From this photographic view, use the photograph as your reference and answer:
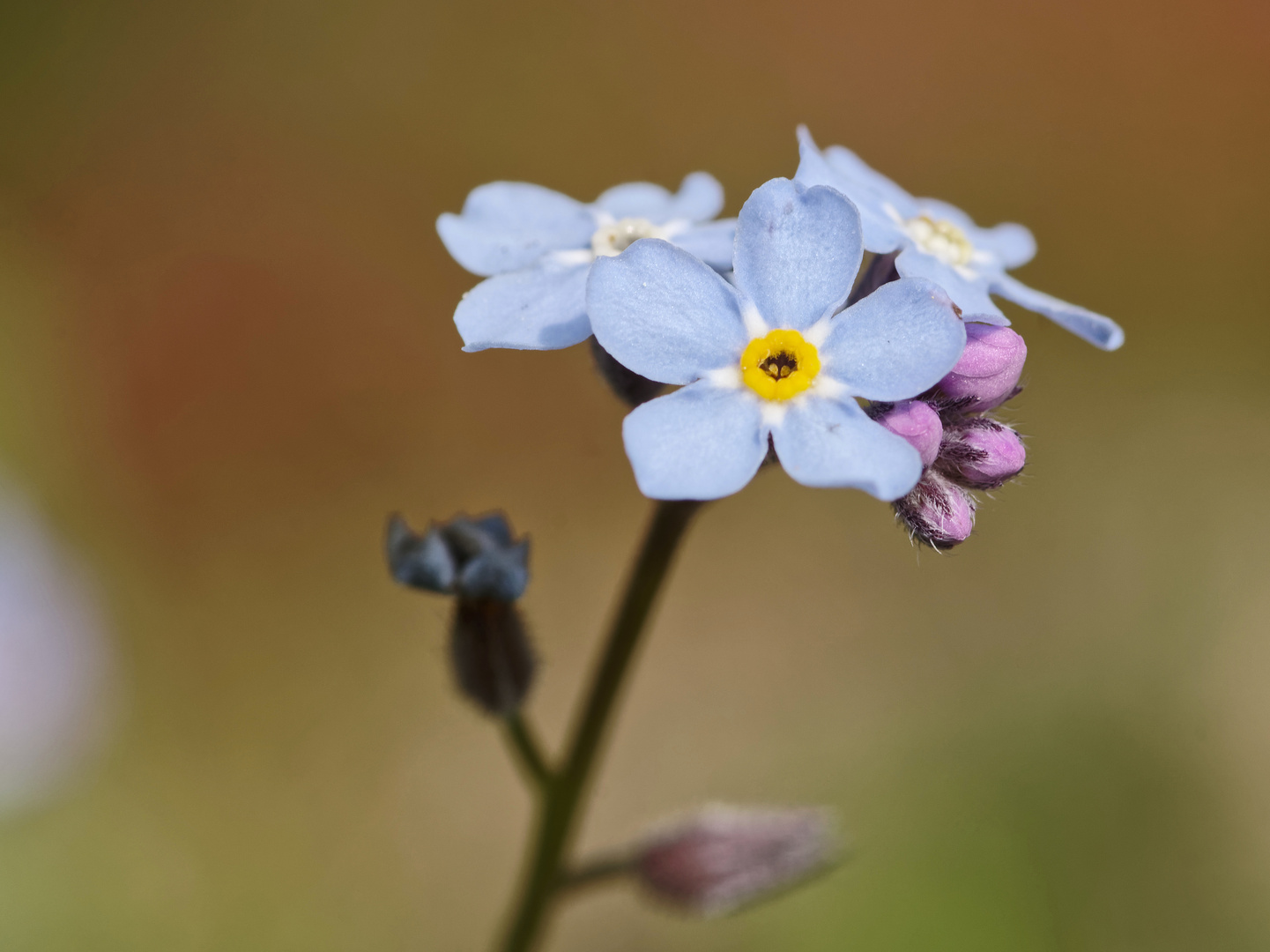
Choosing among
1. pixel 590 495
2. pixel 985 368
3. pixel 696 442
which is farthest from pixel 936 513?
pixel 590 495

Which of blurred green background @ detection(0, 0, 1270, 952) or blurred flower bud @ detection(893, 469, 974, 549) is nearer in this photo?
blurred flower bud @ detection(893, 469, 974, 549)

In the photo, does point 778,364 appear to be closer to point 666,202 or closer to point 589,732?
point 666,202

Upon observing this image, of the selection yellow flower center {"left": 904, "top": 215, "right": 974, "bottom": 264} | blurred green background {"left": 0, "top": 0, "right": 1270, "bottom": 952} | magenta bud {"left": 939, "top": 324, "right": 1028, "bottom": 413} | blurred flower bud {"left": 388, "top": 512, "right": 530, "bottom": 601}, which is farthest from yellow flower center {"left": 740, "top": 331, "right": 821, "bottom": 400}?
blurred green background {"left": 0, "top": 0, "right": 1270, "bottom": 952}

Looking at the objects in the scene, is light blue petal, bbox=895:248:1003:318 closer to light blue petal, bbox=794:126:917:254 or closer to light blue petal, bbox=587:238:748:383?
light blue petal, bbox=794:126:917:254

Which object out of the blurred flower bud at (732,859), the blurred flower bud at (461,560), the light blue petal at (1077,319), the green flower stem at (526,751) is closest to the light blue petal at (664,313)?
the blurred flower bud at (461,560)

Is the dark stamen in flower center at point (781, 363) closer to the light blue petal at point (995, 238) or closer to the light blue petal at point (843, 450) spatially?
the light blue petal at point (843, 450)
